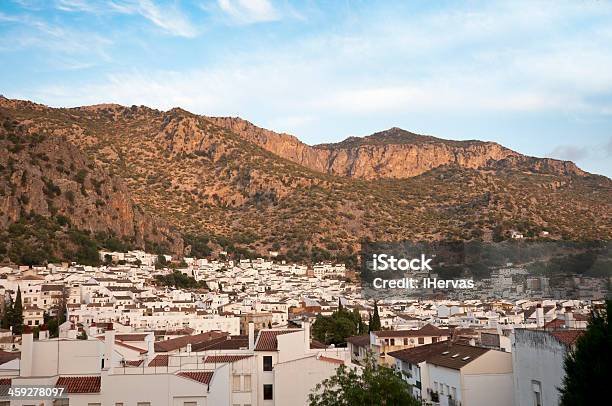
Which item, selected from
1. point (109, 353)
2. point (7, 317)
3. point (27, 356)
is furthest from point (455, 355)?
point (7, 317)

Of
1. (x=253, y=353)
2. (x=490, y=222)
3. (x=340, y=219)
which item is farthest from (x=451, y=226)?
(x=253, y=353)

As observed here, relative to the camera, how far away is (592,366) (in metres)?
18.5

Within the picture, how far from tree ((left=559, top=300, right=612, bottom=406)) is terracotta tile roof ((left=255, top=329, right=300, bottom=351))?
1529 cm

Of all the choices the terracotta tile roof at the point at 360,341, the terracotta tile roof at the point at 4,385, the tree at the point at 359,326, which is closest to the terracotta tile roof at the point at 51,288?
the tree at the point at 359,326

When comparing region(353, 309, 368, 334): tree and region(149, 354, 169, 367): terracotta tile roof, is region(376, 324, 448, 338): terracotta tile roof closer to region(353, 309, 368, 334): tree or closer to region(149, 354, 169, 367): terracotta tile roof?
region(353, 309, 368, 334): tree

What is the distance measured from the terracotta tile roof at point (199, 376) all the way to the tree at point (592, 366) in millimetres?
13333

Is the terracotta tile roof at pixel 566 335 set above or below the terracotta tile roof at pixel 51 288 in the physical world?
below

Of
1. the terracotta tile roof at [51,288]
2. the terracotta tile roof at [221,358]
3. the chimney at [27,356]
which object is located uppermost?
the terracotta tile roof at [51,288]

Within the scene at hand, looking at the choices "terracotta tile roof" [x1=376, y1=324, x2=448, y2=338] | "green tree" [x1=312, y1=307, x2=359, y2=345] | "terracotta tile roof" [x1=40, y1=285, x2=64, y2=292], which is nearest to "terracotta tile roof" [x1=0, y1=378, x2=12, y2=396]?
"terracotta tile roof" [x1=376, y1=324, x2=448, y2=338]

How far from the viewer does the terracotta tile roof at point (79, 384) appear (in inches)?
1053

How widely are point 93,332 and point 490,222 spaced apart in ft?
450

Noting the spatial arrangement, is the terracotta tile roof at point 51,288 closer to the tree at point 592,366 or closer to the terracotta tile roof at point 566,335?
the terracotta tile roof at point 566,335

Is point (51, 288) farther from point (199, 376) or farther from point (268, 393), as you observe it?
point (199, 376)

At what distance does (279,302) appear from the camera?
11731 centimetres
